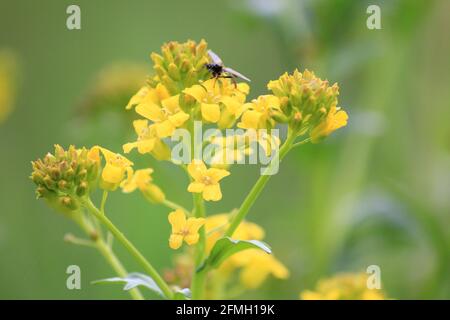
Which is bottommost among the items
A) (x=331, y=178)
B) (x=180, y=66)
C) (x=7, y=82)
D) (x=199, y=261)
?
(x=199, y=261)

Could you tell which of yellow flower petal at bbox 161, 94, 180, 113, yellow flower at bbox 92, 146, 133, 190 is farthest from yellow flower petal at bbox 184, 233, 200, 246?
yellow flower petal at bbox 161, 94, 180, 113

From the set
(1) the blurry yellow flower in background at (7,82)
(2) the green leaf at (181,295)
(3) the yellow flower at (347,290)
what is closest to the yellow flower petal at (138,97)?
(2) the green leaf at (181,295)

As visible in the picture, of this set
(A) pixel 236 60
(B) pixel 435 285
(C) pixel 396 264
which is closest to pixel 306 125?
(B) pixel 435 285

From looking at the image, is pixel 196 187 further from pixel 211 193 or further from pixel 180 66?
pixel 180 66

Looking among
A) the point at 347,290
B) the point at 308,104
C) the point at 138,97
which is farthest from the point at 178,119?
the point at 347,290

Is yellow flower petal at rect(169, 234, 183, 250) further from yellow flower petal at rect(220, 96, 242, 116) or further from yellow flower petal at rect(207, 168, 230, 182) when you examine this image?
yellow flower petal at rect(220, 96, 242, 116)
